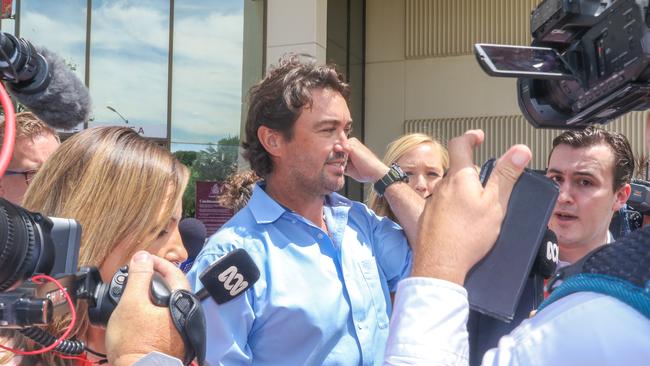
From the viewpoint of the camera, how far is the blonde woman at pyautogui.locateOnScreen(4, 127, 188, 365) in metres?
1.75

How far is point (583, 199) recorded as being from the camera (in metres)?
2.80

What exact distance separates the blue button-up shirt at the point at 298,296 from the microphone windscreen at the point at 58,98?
2.58ft

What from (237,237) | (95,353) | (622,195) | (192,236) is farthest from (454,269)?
(192,236)

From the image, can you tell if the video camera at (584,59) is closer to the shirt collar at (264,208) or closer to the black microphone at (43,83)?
Answer: the black microphone at (43,83)

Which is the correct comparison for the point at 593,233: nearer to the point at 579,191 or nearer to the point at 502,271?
the point at 579,191

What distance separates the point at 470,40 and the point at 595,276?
10752mm

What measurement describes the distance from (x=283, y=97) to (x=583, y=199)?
1.42 meters

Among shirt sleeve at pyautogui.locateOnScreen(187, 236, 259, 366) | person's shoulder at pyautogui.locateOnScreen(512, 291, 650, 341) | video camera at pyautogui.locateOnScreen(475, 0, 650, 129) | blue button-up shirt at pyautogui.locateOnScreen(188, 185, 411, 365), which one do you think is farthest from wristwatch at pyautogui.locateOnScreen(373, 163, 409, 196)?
person's shoulder at pyautogui.locateOnScreen(512, 291, 650, 341)

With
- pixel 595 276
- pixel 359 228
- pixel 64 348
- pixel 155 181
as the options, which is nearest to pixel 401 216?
pixel 359 228

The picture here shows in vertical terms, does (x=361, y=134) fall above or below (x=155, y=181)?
above

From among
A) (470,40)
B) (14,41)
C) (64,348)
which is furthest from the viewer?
(470,40)

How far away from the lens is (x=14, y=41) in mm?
1074

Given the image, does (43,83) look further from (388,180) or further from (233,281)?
(388,180)

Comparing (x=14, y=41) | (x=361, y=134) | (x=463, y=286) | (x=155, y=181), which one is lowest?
(x=463, y=286)
